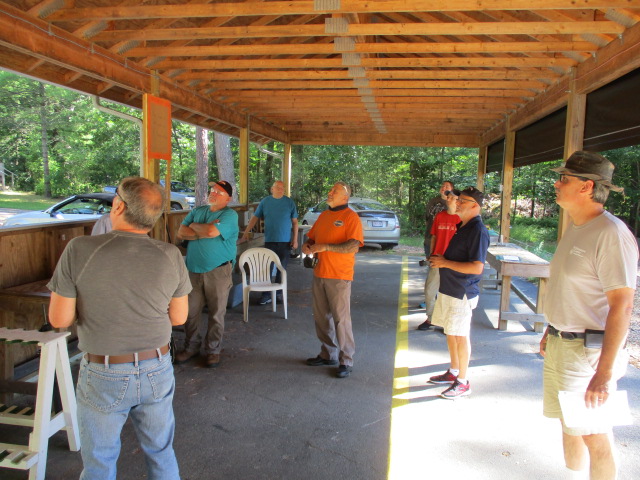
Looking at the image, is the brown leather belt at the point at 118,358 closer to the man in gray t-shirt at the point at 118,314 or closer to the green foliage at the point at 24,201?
the man in gray t-shirt at the point at 118,314

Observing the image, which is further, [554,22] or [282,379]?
[282,379]

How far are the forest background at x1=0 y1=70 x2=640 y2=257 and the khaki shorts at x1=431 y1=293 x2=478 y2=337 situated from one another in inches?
502

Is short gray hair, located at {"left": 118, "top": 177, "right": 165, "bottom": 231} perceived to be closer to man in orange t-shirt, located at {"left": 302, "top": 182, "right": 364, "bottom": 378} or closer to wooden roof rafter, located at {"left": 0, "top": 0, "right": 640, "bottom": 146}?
man in orange t-shirt, located at {"left": 302, "top": 182, "right": 364, "bottom": 378}

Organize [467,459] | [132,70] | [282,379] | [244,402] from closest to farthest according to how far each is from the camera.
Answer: [467,459] → [244,402] → [282,379] → [132,70]

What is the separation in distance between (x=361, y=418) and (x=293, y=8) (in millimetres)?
3119

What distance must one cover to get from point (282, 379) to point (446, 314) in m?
1.50

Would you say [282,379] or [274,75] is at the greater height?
[274,75]

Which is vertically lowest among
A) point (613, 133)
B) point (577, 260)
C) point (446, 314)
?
point (446, 314)

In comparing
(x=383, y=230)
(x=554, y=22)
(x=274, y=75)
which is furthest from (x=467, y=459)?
(x=383, y=230)

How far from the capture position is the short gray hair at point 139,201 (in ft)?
6.38

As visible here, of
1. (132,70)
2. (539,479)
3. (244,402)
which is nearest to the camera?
(539,479)

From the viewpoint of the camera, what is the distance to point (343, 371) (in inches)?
164

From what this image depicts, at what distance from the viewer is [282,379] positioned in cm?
410

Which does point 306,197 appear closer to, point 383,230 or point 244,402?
point 383,230
